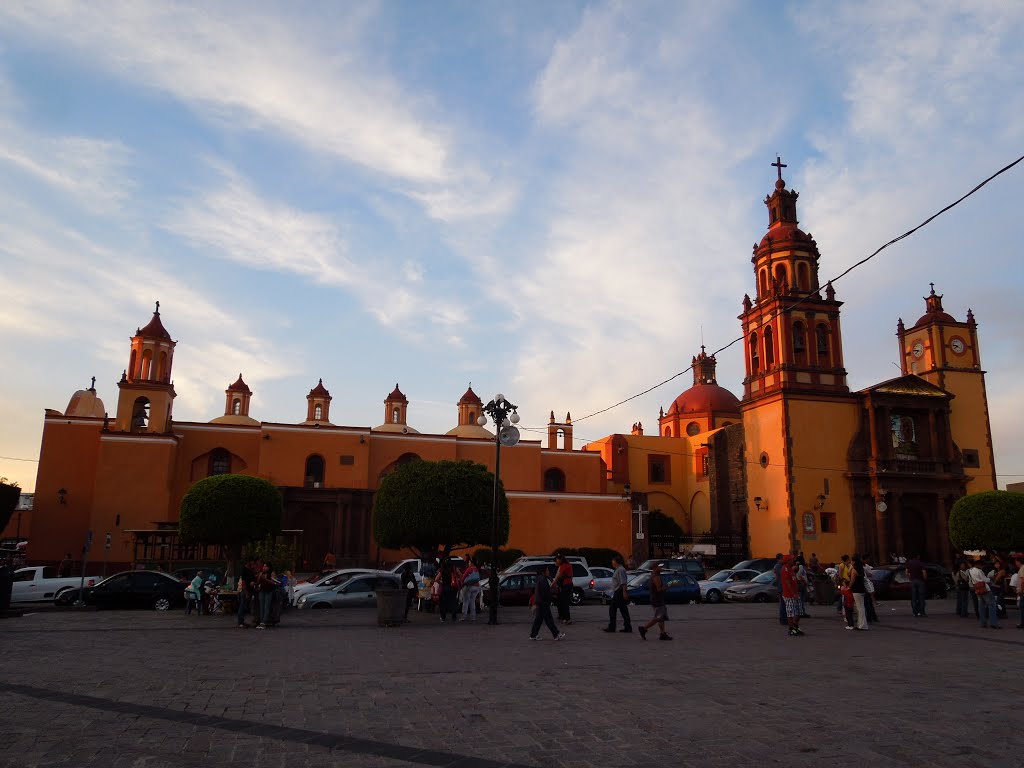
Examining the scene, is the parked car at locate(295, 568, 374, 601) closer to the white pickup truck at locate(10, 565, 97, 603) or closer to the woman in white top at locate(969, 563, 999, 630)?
the white pickup truck at locate(10, 565, 97, 603)

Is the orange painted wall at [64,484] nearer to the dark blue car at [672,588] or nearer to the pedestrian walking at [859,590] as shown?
the dark blue car at [672,588]

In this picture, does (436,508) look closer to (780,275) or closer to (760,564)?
(760,564)

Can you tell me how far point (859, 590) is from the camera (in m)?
14.6

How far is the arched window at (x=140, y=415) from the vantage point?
120 feet

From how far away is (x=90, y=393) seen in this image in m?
46.3

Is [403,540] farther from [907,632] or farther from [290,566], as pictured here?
[907,632]

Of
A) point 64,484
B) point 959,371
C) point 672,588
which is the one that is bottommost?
point 672,588

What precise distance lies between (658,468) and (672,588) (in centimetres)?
2981

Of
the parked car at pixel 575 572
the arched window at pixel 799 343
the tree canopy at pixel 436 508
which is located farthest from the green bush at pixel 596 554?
the arched window at pixel 799 343

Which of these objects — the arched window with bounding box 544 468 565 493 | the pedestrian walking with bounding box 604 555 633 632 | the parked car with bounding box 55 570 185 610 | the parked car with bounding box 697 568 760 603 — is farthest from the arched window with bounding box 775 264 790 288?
the parked car with bounding box 55 570 185 610

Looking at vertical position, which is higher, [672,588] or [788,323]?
[788,323]

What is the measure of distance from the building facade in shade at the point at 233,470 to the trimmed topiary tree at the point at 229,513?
29.0 feet

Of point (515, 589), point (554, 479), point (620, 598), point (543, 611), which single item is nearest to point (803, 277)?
point (554, 479)

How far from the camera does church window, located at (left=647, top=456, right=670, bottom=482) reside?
171 ft
